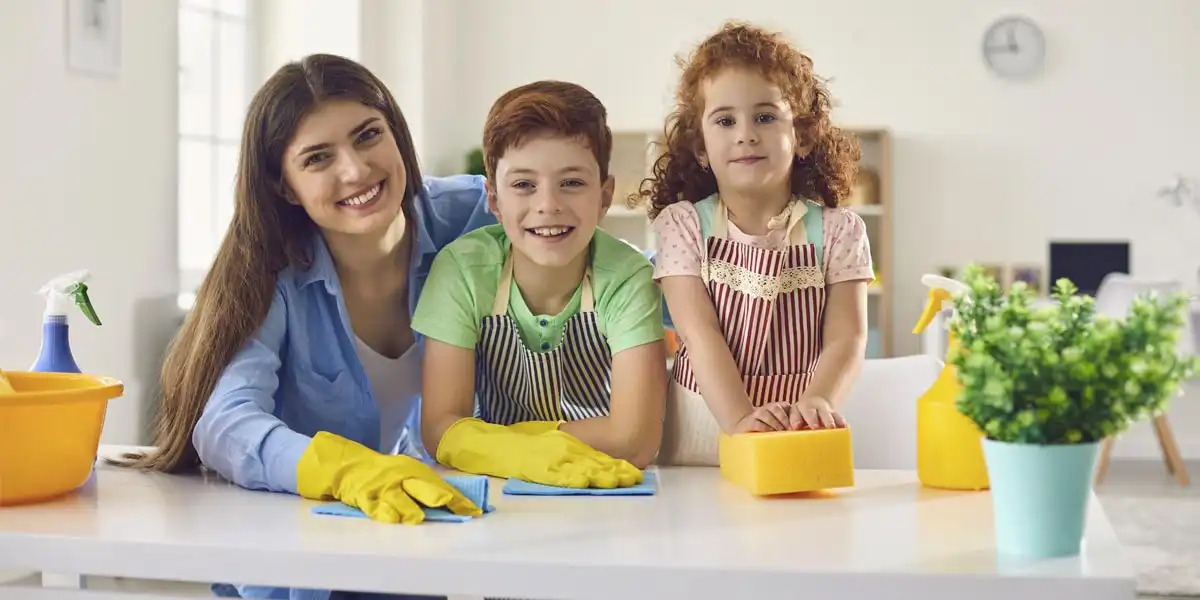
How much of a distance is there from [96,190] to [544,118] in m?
2.08

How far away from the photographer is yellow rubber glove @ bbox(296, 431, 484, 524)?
122 centimetres

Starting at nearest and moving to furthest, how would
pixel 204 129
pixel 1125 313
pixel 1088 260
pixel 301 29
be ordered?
pixel 204 129 → pixel 1125 313 → pixel 301 29 → pixel 1088 260

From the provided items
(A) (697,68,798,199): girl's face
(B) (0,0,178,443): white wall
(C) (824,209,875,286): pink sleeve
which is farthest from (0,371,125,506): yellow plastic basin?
(B) (0,0,178,443): white wall

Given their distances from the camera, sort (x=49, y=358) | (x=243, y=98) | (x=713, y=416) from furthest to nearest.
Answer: (x=243, y=98)
(x=713, y=416)
(x=49, y=358)

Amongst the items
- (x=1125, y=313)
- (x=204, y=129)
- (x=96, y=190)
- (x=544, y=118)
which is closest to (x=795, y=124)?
(x=544, y=118)

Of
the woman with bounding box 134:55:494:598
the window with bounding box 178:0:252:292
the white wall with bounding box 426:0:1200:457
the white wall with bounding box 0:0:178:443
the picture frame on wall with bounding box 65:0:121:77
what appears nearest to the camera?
the woman with bounding box 134:55:494:598

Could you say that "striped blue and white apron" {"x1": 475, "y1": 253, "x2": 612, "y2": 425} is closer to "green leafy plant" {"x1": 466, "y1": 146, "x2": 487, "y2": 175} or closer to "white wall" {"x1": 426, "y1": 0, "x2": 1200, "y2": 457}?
"green leafy plant" {"x1": 466, "y1": 146, "x2": 487, "y2": 175}

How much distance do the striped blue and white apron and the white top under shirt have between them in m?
0.15

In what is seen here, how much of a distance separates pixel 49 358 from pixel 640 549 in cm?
84

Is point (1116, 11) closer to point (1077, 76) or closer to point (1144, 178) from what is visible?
point (1077, 76)

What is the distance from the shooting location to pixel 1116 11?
6176 millimetres

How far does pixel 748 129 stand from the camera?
5.34 ft

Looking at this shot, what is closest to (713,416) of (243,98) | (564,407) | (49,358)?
(564,407)

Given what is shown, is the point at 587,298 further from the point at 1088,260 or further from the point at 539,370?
the point at 1088,260
